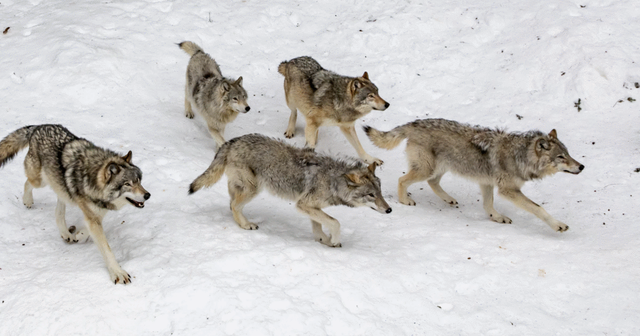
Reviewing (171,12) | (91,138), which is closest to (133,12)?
(171,12)

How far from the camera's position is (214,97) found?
1019cm

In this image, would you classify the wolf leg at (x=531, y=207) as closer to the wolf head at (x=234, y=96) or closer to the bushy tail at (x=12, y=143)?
the wolf head at (x=234, y=96)

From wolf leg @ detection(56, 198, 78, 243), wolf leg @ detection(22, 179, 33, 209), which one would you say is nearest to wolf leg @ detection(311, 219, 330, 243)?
wolf leg @ detection(56, 198, 78, 243)

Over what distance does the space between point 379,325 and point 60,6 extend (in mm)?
11613

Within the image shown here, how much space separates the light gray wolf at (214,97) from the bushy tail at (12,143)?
11.9ft

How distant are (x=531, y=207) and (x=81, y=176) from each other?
→ 244 inches

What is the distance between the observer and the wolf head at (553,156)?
315 inches

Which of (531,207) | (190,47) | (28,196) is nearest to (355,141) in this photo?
(531,207)

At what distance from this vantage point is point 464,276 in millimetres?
6719

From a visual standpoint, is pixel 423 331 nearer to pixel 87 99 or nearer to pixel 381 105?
pixel 381 105

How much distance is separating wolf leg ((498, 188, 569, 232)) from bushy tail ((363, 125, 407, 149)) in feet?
5.89

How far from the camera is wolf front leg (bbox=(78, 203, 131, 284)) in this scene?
241 inches

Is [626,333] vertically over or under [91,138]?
over

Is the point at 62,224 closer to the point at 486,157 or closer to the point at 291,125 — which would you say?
the point at 291,125
